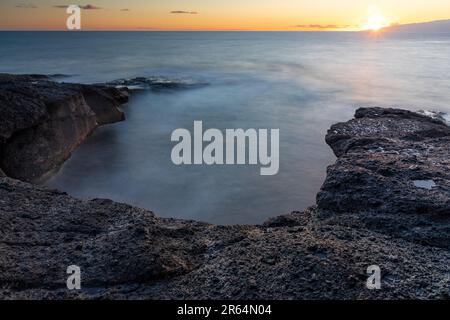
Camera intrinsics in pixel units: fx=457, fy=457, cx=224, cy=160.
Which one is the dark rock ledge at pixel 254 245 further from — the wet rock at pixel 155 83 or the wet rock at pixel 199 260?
the wet rock at pixel 155 83

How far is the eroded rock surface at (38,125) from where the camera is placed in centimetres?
973

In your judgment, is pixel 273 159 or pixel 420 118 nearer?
pixel 420 118

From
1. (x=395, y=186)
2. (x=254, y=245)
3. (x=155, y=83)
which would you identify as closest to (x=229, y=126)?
(x=155, y=83)

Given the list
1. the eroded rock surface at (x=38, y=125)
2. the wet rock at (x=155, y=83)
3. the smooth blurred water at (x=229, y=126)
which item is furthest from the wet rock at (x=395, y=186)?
the wet rock at (x=155, y=83)

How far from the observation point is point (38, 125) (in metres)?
10.7

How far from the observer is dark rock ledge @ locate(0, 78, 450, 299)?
448 centimetres

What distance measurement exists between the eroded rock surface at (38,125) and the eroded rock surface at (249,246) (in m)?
2.99

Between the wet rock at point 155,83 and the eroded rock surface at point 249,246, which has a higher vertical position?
the wet rock at point 155,83

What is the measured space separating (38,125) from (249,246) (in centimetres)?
735

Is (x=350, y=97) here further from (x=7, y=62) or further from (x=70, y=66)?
(x=7, y=62)

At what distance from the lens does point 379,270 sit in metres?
4.65

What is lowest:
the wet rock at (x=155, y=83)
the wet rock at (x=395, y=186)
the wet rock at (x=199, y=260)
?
the wet rock at (x=199, y=260)

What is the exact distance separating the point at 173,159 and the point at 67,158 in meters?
2.71
